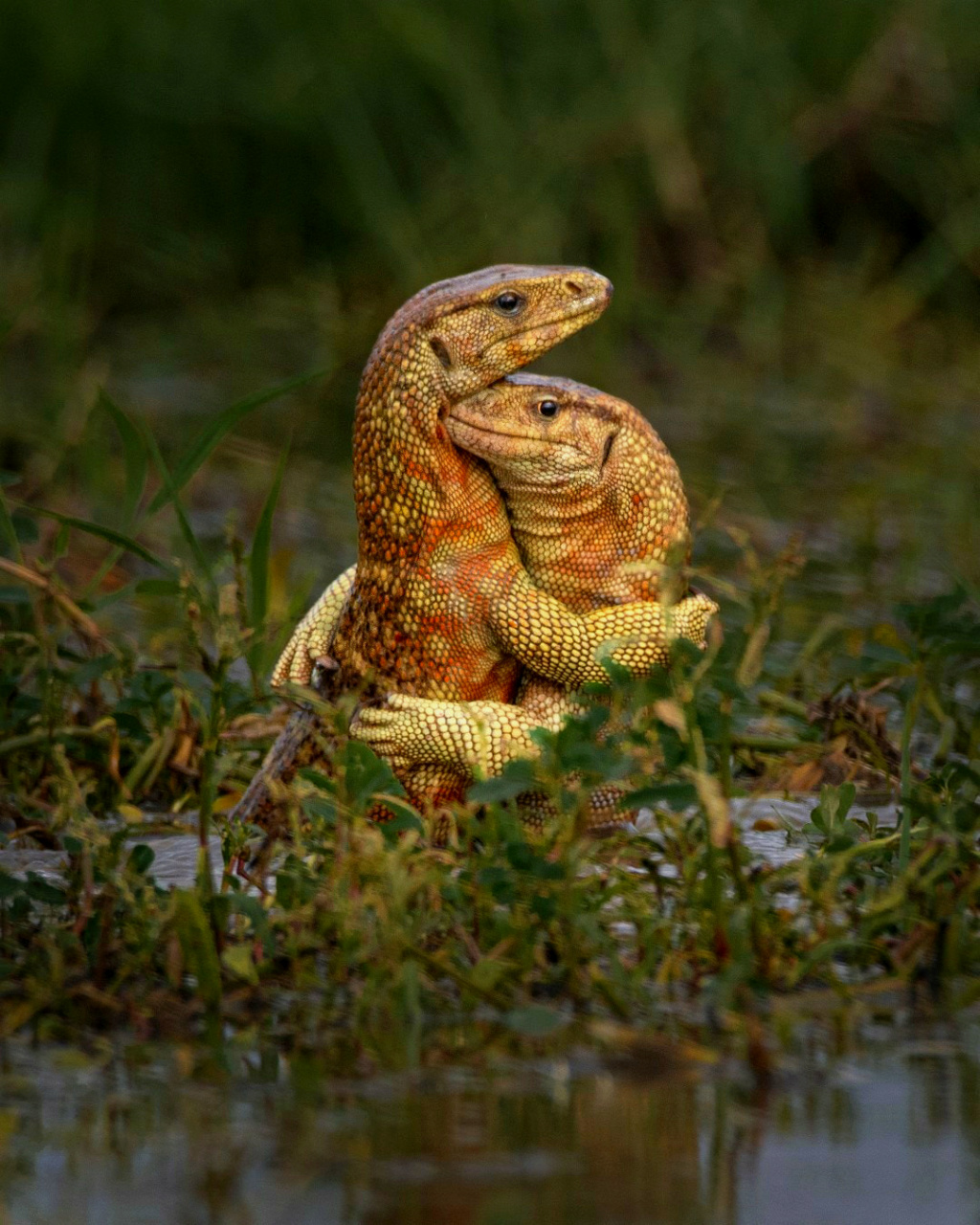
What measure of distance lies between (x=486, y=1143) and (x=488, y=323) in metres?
1.45

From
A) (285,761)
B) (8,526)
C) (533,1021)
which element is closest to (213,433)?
(8,526)

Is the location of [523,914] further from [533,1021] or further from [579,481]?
[579,481]

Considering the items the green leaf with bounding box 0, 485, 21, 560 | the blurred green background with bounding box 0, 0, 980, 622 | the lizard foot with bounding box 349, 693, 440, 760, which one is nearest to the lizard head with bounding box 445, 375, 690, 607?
the lizard foot with bounding box 349, 693, 440, 760

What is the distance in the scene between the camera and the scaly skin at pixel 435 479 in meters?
3.40

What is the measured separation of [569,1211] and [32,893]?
46.9 inches

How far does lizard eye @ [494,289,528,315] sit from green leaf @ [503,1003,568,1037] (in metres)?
1.22

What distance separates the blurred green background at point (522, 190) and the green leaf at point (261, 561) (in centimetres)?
356

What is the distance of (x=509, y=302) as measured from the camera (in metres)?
3.42

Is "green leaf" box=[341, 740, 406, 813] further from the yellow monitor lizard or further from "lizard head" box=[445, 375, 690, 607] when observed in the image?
"lizard head" box=[445, 375, 690, 607]

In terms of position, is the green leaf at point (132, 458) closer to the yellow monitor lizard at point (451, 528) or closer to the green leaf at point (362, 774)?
the yellow monitor lizard at point (451, 528)

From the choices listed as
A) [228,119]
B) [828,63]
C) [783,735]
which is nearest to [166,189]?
[228,119]

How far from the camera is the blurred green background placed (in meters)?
8.42

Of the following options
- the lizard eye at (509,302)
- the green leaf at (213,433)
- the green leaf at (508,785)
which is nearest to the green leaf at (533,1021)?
the green leaf at (508,785)

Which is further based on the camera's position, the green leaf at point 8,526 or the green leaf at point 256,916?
the green leaf at point 8,526
